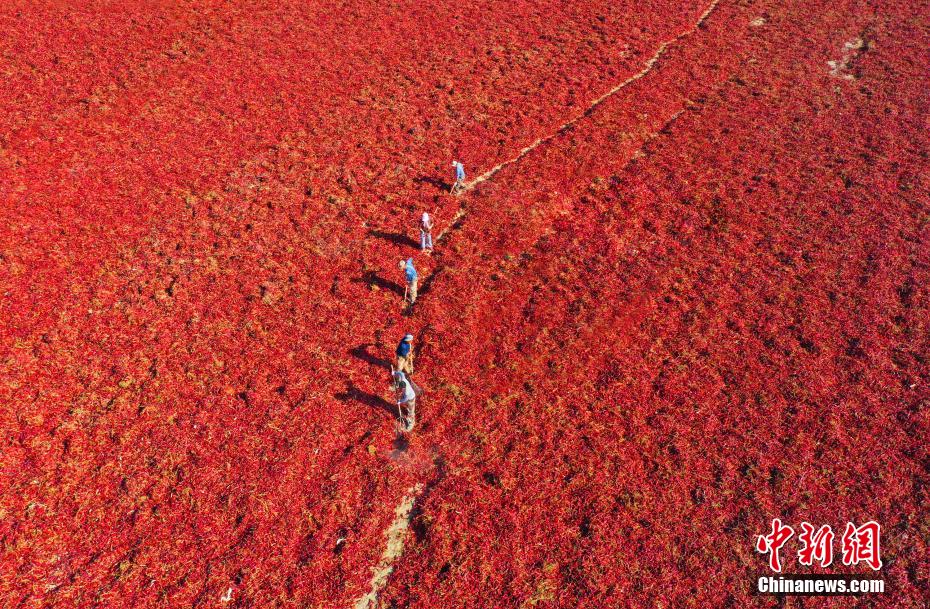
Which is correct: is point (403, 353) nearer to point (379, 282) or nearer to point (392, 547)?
point (392, 547)

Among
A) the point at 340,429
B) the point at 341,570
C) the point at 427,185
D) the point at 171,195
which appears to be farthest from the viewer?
the point at 427,185

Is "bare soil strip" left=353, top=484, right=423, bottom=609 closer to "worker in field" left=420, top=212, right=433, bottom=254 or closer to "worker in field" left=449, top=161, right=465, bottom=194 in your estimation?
"worker in field" left=420, top=212, right=433, bottom=254

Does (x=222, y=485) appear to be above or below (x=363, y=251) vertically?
below

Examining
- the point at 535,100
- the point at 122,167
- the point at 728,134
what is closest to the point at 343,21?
the point at 535,100

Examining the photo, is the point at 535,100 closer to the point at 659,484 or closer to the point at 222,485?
the point at 659,484

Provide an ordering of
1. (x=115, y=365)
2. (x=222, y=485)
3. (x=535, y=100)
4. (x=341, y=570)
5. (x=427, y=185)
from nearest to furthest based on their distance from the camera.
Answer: (x=341, y=570) → (x=222, y=485) → (x=115, y=365) → (x=427, y=185) → (x=535, y=100)

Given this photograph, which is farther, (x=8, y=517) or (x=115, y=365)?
(x=115, y=365)
